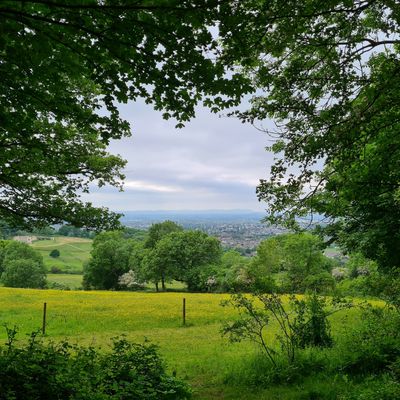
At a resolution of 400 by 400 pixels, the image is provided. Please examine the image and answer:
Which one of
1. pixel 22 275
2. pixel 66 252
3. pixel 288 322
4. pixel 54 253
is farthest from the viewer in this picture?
pixel 66 252

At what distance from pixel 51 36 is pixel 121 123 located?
2.43 m

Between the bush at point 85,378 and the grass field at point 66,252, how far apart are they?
105162 mm

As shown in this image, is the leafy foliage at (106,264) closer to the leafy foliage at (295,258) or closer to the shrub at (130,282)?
the shrub at (130,282)

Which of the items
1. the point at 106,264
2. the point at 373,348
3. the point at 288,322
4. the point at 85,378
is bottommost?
the point at 373,348

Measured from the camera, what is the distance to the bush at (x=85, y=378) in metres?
5.91

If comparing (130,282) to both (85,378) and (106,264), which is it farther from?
(85,378)

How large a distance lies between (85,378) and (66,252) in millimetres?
136841

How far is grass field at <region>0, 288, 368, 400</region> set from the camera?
951 centimetres

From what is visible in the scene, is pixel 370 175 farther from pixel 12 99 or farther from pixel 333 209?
pixel 12 99

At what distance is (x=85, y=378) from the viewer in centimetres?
623

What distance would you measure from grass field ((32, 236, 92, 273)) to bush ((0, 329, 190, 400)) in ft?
345

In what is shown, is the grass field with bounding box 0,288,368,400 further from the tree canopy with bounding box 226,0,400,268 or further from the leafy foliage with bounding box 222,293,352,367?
the tree canopy with bounding box 226,0,400,268

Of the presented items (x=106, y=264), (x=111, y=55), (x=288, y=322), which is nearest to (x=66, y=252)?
(x=106, y=264)

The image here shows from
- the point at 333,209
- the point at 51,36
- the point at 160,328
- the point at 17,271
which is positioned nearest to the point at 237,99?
the point at 51,36
